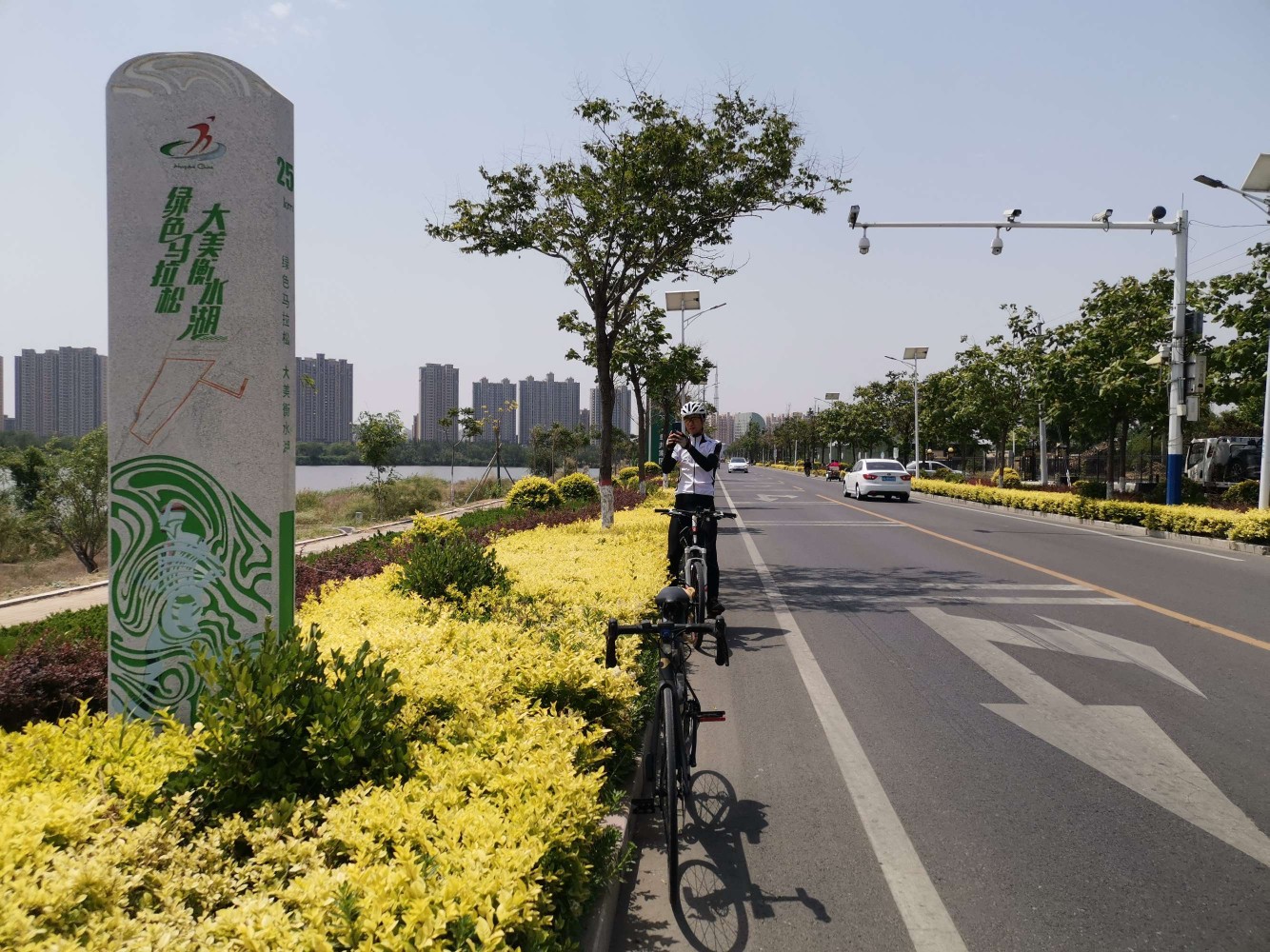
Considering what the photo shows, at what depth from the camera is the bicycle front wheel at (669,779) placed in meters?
3.17

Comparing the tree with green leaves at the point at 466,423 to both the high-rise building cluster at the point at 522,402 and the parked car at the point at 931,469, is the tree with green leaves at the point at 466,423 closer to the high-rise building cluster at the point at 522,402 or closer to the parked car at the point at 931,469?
the high-rise building cluster at the point at 522,402

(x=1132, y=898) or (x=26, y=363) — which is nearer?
(x=1132, y=898)

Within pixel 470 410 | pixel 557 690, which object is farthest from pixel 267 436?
pixel 470 410

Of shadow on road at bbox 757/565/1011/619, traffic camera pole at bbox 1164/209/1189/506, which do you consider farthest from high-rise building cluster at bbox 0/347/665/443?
traffic camera pole at bbox 1164/209/1189/506

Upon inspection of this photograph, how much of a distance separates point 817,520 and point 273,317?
737 inches

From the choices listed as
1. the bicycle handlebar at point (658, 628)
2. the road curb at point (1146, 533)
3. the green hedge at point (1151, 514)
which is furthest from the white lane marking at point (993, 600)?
the green hedge at point (1151, 514)

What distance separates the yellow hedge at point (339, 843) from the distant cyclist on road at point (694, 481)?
3546 mm

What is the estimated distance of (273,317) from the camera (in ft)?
13.4

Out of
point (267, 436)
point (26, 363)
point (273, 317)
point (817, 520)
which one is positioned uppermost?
point (26, 363)

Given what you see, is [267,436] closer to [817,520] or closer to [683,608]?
[683,608]

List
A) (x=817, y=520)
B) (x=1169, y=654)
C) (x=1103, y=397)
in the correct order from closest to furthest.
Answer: (x=1169, y=654), (x=817, y=520), (x=1103, y=397)

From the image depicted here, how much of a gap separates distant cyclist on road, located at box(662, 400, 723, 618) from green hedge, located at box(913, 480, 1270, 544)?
12.9 metres

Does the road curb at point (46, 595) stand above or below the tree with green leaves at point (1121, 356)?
below

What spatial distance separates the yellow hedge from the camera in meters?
2.10
